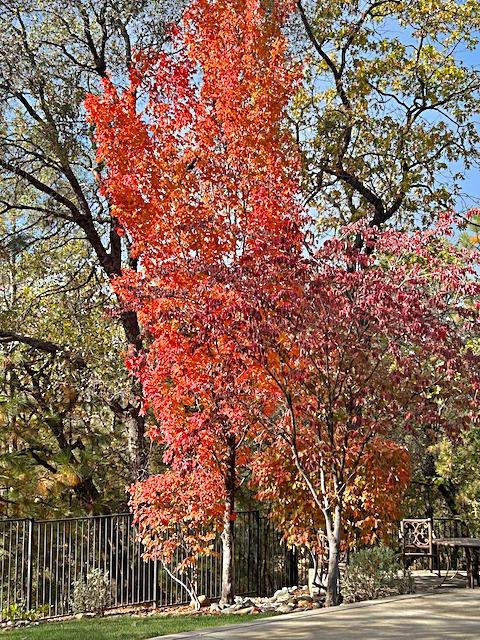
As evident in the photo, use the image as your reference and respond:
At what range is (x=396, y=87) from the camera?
1579 centimetres

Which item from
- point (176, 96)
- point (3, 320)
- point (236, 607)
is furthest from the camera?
point (3, 320)

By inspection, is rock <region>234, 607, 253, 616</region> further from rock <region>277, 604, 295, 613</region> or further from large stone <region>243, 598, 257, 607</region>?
rock <region>277, 604, 295, 613</region>

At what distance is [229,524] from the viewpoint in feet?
37.3

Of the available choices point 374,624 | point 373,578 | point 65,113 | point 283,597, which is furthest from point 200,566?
point 65,113

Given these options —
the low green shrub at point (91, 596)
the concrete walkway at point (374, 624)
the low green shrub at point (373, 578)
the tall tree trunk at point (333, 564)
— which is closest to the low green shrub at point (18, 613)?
the low green shrub at point (91, 596)

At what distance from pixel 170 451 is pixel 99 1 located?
334 inches

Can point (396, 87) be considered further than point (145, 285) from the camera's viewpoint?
Yes

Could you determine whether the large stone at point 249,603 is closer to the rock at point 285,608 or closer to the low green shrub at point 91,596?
the rock at point 285,608

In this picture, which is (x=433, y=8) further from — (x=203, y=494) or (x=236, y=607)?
(x=236, y=607)

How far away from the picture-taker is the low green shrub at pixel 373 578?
33.6 feet

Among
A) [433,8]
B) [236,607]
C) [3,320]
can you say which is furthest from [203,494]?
[433,8]

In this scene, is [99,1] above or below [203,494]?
above

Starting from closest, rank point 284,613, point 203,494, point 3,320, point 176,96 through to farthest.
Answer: point 284,613
point 203,494
point 176,96
point 3,320

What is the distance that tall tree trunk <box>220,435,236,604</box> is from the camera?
1118 centimetres
